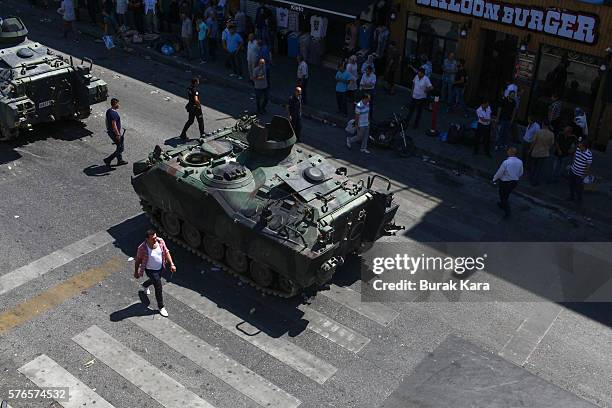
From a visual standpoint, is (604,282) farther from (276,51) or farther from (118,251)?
(276,51)

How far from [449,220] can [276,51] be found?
1335cm

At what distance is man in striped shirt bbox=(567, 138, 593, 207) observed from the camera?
51.2 feet

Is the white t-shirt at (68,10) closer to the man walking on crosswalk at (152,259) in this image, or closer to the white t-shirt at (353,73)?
the white t-shirt at (353,73)

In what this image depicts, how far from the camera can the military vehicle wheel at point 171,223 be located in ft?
44.4

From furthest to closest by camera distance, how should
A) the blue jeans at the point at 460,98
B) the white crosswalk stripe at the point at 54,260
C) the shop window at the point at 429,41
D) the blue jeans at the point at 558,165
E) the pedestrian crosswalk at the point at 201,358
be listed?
the shop window at the point at 429,41 < the blue jeans at the point at 460,98 < the blue jeans at the point at 558,165 < the white crosswalk stripe at the point at 54,260 < the pedestrian crosswalk at the point at 201,358

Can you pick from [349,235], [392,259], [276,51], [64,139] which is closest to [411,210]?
[392,259]

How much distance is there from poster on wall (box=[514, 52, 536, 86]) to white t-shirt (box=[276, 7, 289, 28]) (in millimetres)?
9392

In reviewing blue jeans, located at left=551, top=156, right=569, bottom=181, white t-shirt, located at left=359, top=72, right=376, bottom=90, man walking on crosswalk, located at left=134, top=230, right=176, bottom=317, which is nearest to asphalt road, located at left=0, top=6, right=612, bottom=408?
man walking on crosswalk, located at left=134, top=230, right=176, bottom=317

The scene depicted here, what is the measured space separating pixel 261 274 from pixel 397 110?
10.8 meters

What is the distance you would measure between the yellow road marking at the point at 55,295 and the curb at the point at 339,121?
9350mm

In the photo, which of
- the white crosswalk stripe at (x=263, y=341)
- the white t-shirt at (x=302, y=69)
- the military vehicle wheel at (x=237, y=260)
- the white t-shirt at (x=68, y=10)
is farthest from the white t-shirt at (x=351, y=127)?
the white t-shirt at (x=68, y=10)

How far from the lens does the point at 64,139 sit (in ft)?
59.8

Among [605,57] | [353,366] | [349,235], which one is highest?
[605,57]

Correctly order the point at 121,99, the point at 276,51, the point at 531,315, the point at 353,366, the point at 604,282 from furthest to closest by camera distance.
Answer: the point at 276,51 < the point at 121,99 < the point at 604,282 < the point at 531,315 < the point at 353,366
